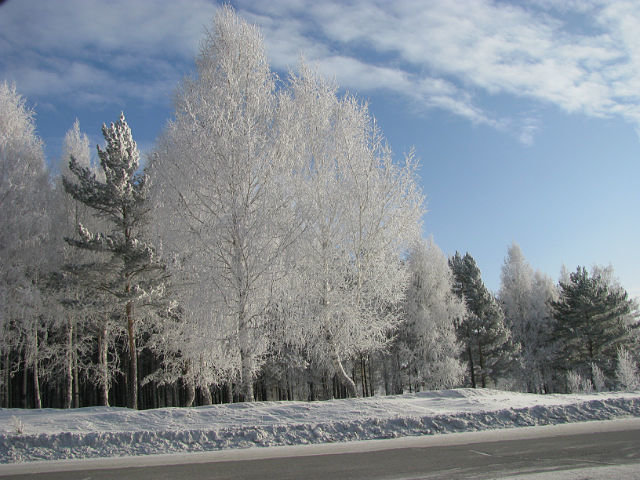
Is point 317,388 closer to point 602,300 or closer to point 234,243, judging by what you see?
point 602,300

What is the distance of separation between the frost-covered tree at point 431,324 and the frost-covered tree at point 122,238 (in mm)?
17396

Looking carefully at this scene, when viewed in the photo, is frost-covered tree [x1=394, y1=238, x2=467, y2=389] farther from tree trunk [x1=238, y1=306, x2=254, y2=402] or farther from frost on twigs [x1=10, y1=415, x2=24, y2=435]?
frost on twigs [x1=10, y1=415, x2=24, y2=435]

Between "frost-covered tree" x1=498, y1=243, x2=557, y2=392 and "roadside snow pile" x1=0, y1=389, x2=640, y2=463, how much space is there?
3397cm

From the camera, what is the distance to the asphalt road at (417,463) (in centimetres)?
632

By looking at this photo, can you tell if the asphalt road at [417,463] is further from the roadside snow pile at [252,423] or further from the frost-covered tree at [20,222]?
the frost-covered tree at [20,222]

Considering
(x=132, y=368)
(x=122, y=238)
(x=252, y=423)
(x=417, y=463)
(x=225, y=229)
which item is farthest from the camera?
(x=132, y=368)

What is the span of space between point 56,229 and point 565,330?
35572mm

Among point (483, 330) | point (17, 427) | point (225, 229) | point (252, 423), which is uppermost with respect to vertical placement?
point (225, 229)

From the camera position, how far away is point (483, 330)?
3619cm

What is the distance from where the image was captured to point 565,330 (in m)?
37.4

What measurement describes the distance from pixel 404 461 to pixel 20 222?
17592mm

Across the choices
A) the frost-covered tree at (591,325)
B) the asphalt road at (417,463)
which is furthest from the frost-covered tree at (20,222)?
the frost-covered tree at (591,325)

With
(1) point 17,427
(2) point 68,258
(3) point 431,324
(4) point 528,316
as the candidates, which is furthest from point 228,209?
(4) point 528,316

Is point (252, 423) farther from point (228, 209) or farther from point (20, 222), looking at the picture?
point (20, 222)
